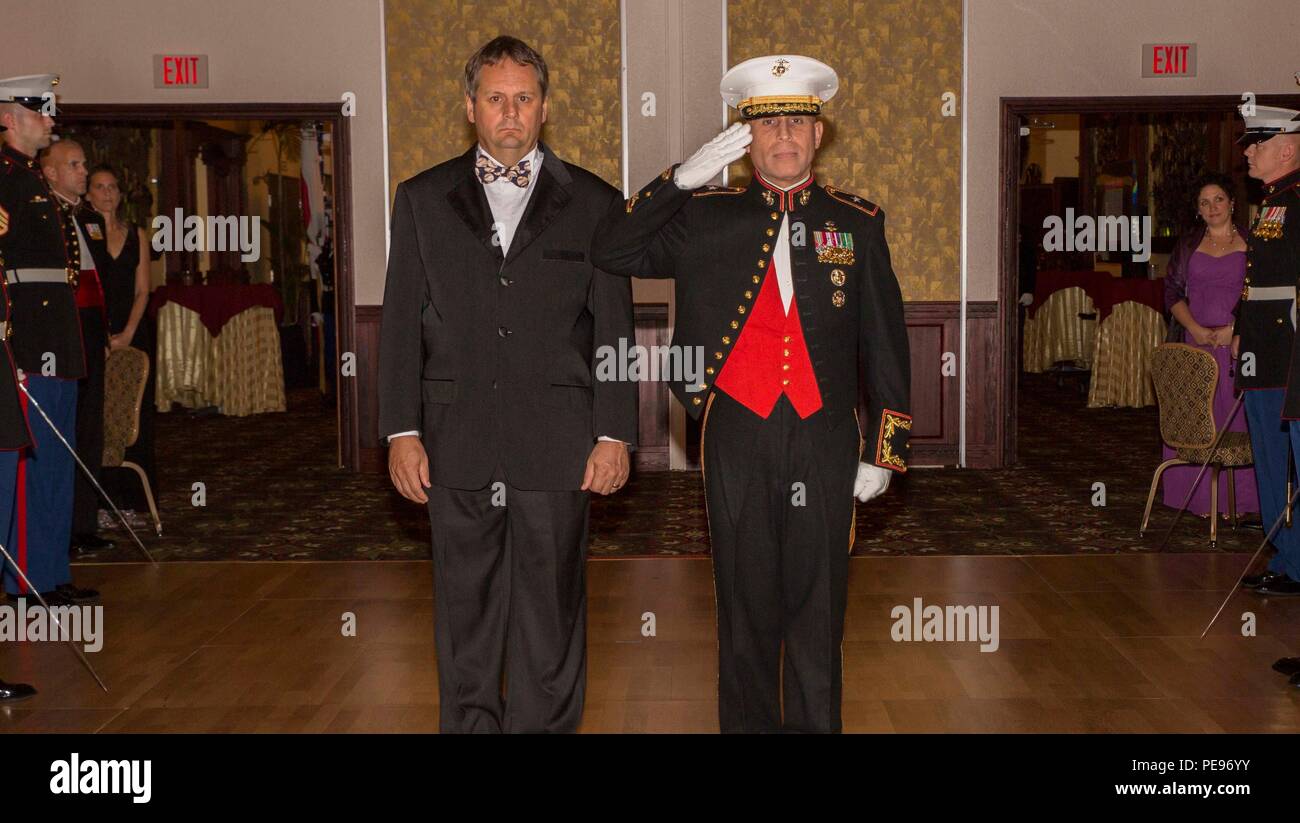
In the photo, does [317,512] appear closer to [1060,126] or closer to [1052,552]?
[1052,552]

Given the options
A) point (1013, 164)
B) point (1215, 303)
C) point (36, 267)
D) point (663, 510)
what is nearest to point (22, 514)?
point (36, 267)

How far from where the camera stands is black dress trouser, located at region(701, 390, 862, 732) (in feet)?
9.25

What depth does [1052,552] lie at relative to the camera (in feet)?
19.8

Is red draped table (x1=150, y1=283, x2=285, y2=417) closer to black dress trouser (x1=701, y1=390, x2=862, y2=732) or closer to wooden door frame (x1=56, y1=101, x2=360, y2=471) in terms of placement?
wooden door frame (x1=56, y1=101, x2=360, y2=471)

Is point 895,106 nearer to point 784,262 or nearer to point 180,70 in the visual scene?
point 180,70

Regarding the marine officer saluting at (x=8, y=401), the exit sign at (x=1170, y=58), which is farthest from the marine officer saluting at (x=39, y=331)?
the exit sign at (x=1170, y=58)

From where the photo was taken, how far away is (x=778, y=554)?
113 inches

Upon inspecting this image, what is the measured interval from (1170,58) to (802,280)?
264 inches

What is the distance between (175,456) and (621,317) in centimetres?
700

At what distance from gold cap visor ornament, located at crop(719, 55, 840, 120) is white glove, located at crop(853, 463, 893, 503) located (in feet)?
2.47

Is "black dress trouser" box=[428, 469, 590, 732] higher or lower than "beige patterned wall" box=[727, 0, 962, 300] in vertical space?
lower

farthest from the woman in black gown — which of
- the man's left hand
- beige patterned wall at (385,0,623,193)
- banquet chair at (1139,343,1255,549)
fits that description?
banquet chair at (1139,343,1255,549)

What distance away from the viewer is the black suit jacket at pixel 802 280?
2.85 metres

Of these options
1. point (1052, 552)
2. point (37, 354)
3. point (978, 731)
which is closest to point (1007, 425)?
point (1052, 552)
